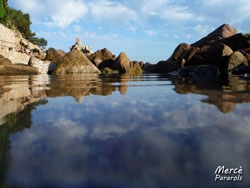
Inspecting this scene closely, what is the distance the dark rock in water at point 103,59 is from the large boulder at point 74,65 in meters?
7.69

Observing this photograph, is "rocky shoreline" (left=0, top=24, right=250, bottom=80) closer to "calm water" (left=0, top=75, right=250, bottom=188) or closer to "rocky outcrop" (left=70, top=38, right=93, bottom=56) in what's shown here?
"calm water" (left=0, top=75, right=250, bottom=188)

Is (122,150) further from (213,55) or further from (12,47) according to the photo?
(12,47)

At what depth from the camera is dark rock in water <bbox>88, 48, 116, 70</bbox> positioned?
23.2 m

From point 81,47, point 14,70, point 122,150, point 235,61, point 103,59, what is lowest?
→ point 122,150

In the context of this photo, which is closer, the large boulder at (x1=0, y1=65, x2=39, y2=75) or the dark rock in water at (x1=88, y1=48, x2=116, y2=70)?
the large boulder at (x1=0, y1=65, x2=39, y2=75)

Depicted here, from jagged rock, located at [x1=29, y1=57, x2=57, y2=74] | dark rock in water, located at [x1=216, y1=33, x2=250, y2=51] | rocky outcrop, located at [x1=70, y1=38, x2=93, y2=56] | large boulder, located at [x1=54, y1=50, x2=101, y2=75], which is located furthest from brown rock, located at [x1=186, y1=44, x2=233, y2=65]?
rocky outcrop, located at [x1=70, y1=38, x2=93, y2=56]

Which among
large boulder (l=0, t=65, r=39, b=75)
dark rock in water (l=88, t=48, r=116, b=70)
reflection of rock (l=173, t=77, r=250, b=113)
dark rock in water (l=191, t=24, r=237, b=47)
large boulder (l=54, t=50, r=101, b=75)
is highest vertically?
dark rock in water (l=191, t=24, r=237, b=47)

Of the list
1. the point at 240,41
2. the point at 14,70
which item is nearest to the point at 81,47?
the point at 14,70

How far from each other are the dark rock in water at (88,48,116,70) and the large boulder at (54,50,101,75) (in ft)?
25.2

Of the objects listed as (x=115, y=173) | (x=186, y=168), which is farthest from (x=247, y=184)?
(x=115, y=173)

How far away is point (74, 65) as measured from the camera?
1500 cm

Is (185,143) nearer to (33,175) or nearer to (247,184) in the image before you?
(247,184)

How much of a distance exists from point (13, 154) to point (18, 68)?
12123 millimetres

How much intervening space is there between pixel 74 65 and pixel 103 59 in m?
9.15
